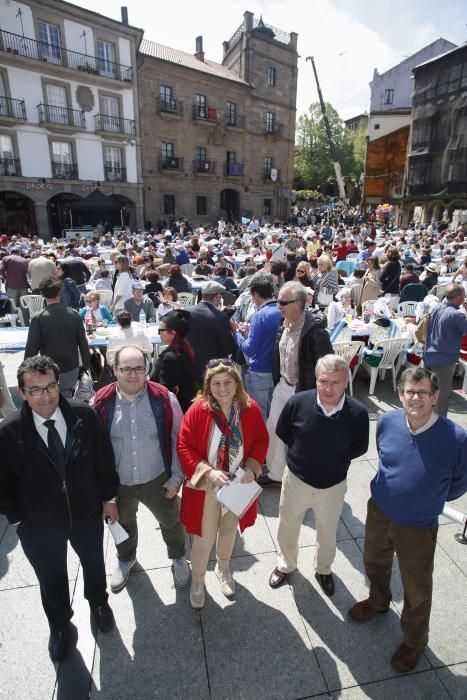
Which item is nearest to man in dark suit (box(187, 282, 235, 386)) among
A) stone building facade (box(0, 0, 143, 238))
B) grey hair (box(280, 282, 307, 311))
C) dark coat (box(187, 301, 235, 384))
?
dark coat (box(187, 301, 235, 384))

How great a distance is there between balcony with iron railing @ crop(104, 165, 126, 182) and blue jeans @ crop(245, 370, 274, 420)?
24.7 m

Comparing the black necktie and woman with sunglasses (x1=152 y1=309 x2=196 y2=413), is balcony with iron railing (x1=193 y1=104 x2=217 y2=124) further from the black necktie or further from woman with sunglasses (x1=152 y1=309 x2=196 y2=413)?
Answer: the black necktie

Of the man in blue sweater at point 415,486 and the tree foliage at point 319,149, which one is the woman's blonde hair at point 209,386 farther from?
the tree foliage at point 319,149

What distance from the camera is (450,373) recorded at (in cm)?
448

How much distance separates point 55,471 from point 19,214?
2684 centimetres

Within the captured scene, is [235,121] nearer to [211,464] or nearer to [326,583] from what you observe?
[211,464]

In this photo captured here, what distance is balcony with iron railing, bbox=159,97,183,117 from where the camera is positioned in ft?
87.8

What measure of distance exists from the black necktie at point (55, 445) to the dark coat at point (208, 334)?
165cm

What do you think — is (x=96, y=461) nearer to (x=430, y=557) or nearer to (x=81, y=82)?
(x=430, y=557)

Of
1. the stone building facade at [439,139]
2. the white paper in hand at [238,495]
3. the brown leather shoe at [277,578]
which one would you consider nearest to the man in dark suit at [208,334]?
the white paper in hand at [238,495]

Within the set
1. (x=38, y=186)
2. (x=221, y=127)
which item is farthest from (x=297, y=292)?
(x=221, y=127)

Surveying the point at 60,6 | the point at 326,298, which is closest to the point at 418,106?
the point at 60,6

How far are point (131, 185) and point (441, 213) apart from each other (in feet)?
75.8

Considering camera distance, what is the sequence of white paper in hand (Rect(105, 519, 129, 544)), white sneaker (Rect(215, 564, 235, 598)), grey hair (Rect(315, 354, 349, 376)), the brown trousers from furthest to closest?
white sneaker (Rect(215, 564, 235, 598))
white paper in hand (Rect(105, 519, 129, 544))
grey hair (Rect(315, 354, 349, 376))
the brown trousers
